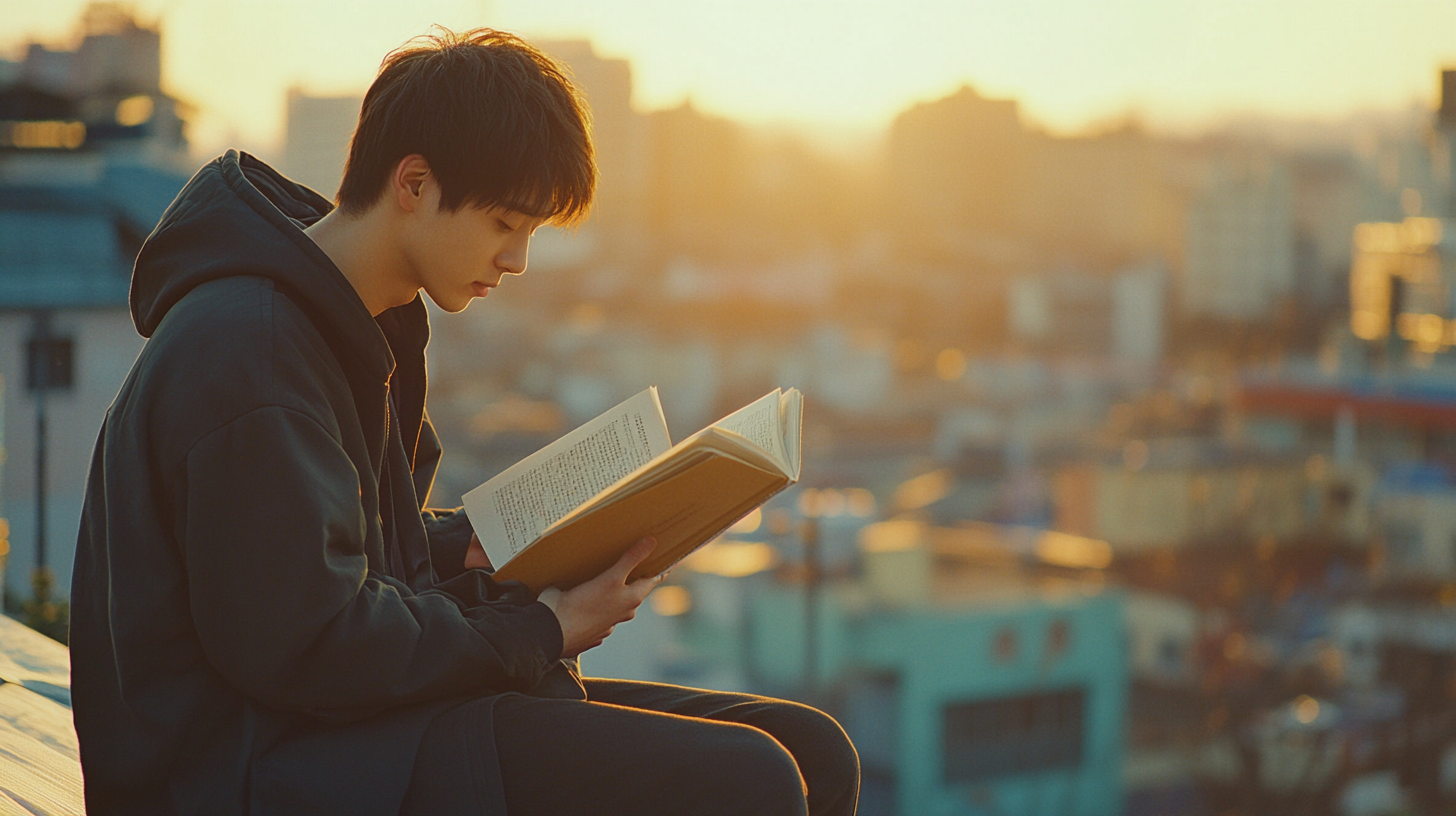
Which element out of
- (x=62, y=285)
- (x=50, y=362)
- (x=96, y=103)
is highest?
(x=96, y=103)

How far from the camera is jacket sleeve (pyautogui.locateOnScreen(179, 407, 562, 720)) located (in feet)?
2.16

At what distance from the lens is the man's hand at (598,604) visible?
0.80 metres

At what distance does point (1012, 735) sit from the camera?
795cm

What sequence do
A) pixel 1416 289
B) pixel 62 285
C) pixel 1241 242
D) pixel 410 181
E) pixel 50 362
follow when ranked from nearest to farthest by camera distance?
pixel 410 181, pixel 50 362, pixel 62 285, pixel 1416 289, pixel 1241 242

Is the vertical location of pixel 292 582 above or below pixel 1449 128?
above

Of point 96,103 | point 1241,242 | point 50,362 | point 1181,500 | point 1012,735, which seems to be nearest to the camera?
point 50,362

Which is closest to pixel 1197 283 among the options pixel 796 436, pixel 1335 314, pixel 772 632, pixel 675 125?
pixel 1335 314

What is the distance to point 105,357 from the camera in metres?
4.06

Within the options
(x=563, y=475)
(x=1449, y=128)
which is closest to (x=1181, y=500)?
(x=1449, y=128)

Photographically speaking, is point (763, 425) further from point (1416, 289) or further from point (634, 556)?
point (1416, 289)

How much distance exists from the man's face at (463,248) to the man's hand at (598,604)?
186 mm

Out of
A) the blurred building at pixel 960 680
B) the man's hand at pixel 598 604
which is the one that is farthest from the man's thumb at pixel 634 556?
the blurred building at pixel 960 680

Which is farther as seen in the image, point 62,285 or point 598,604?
point 62,285

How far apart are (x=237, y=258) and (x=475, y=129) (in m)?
0.15
